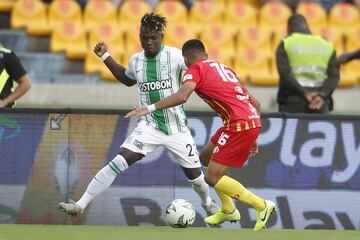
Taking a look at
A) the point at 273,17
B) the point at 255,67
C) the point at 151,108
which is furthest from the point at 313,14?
the point at 151,108

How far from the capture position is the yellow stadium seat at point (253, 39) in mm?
18859

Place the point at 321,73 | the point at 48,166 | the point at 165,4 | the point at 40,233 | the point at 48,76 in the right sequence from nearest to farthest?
the point at 40,233 < the point at 48,166 < the point at 321,73 < the point at 48,76 < the point at 165,4

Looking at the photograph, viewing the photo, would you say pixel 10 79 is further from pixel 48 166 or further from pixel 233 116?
pixel 233 116

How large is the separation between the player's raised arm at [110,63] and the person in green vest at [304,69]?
2.37 m

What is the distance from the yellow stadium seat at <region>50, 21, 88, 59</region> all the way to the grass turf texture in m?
8.29

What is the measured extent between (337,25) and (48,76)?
Result: 218 inches

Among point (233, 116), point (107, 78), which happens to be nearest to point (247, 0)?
A: point (107, 78)

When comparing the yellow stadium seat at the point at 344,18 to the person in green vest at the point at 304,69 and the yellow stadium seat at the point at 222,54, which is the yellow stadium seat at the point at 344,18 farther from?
the person in green vest at the point at 304,69

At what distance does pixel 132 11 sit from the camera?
1878 centimetres

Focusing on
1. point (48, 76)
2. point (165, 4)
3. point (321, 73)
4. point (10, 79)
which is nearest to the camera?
point (10, 79)

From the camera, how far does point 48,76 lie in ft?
57.6

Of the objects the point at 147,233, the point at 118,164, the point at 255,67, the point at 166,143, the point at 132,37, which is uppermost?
the point at 132,37

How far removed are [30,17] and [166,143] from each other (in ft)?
29.1

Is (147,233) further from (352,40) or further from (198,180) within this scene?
(352,40)
